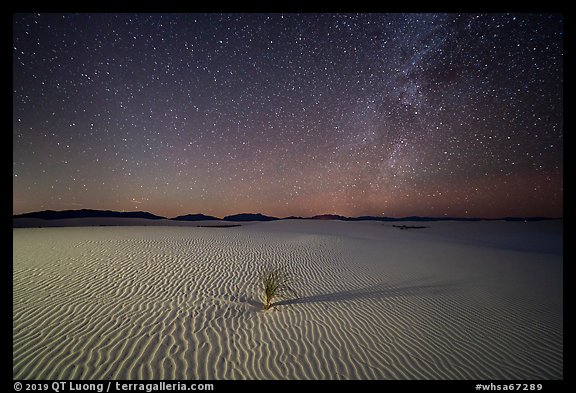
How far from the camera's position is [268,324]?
485cm

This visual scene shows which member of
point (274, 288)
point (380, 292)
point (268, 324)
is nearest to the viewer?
point (268, 324)

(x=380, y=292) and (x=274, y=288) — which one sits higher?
(x=274, y=288)

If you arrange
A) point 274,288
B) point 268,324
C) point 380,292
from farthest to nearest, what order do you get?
point 380,292, point 274,288, point 268,324

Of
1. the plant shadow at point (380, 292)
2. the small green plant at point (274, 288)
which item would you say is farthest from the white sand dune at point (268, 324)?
the small green plant at point (274, 288)

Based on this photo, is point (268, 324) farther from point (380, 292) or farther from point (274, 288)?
point (380, 292)

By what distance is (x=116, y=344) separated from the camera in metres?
3.79

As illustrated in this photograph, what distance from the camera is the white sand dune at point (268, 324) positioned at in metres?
3.52

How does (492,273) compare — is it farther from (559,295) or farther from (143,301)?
(143,301)

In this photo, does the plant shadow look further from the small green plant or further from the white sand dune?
the small green plant

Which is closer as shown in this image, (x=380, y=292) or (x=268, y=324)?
(x=268, y=324)

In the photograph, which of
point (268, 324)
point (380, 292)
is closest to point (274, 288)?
point (268, 324)

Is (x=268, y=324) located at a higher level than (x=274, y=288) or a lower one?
lower
